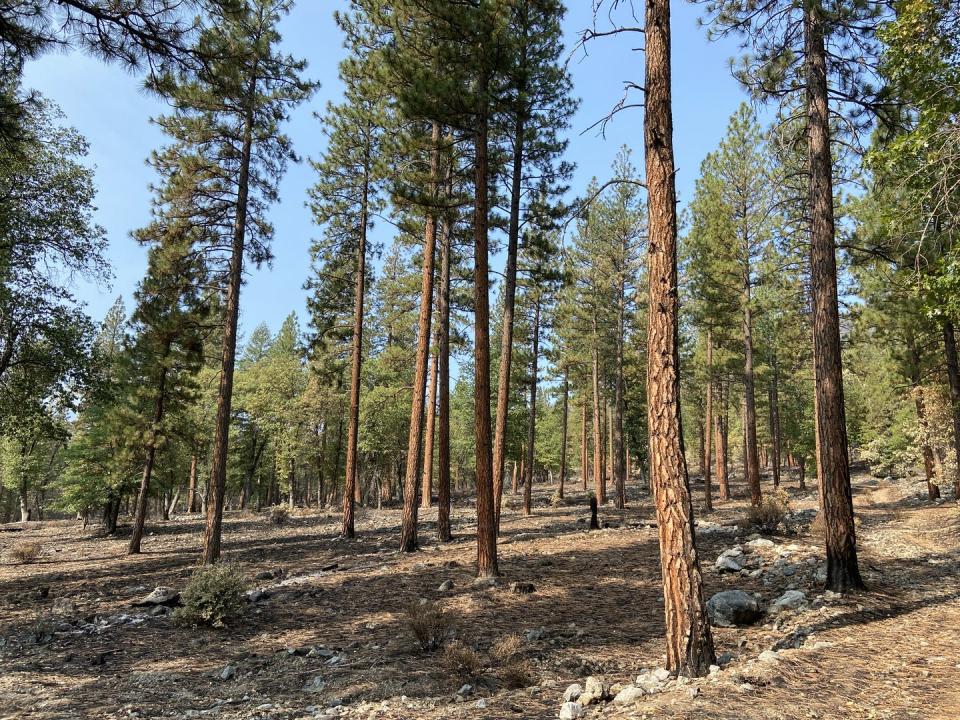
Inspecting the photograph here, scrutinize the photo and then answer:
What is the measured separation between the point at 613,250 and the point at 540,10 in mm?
13673

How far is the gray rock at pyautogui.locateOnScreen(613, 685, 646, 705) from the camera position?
4.79 metres

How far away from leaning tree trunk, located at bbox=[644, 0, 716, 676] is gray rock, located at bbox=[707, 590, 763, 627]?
2415 mm

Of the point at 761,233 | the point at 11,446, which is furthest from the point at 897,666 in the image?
the point at 11,446

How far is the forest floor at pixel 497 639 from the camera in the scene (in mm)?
4953

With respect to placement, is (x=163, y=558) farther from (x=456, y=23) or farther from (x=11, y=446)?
(x=11, y=446)

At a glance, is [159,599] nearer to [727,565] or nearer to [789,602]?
[727,565]

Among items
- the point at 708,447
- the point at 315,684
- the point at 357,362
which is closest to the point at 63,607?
the point at 315,684

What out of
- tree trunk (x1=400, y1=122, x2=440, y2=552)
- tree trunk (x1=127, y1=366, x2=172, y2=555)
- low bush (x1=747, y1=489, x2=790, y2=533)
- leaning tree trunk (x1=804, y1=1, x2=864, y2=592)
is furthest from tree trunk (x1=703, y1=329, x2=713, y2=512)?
tree trunk (x1=127, y1=366, x2=172, y2=555)

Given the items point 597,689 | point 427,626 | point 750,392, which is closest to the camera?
point 597,689

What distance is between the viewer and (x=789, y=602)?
25.6ft

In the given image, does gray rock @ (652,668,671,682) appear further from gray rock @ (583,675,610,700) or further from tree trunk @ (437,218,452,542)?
tree trunk @ (437,218,452,542)

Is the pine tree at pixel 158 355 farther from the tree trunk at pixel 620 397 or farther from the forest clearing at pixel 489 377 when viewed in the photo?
the tree trunk at pixel 620 397

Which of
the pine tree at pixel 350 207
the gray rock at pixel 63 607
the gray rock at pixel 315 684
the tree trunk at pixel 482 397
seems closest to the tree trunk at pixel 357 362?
the pine tree at pixel 350 207

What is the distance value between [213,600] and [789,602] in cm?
922
